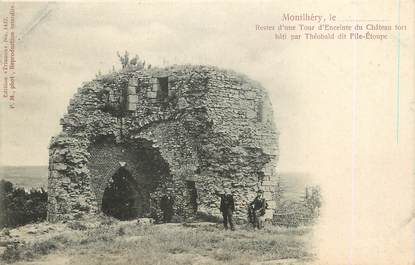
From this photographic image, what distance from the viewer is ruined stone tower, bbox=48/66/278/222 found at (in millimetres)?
15391

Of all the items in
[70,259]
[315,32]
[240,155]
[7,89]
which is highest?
[315,32]

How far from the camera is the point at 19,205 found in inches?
675

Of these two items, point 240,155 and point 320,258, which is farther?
point 240,155

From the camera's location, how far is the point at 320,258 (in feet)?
44.1

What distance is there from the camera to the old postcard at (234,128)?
1359 cm

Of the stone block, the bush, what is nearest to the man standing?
the stone block

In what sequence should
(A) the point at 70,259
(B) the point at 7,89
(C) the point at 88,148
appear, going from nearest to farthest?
(A) the point at 70,259 < (B) the point at 7,89 < (C) the point at 88,148

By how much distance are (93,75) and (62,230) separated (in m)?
3.60

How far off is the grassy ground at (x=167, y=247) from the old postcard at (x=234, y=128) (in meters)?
0.04

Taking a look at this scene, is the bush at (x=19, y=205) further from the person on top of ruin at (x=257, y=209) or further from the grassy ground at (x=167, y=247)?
the person on top of ruin at (x=257, y=209)

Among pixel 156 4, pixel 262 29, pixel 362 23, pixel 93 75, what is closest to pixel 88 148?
pixel 93 75

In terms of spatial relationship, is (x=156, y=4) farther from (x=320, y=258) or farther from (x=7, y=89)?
(x=320, y=258)

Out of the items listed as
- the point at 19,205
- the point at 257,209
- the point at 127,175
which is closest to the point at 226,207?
the point at 257,209

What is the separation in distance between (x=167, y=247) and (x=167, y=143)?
11.1 feet
